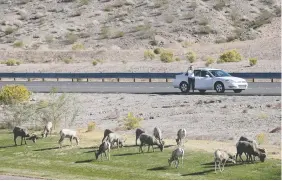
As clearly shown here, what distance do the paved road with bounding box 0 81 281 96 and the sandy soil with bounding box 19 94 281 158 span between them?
2396 millimetres

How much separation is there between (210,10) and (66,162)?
6570 cm

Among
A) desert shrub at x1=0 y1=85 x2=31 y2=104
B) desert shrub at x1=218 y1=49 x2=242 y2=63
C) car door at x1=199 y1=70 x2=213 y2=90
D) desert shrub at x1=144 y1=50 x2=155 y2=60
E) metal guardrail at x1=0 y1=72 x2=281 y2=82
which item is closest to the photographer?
desert shrub at x1=0 y1=85 x2=31 y2=104

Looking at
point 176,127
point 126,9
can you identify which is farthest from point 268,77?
point 126,9

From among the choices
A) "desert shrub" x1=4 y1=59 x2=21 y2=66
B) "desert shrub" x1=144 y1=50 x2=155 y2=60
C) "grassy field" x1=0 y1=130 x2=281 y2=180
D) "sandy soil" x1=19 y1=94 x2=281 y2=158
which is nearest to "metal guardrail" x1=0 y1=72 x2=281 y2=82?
"sandy soil" x1=19 y1=94 x2=281 y2=158

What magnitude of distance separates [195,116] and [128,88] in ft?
46.8

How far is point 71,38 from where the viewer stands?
8538cm

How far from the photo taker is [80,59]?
75.8 m

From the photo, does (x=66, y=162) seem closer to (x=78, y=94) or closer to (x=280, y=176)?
(x=280, y=176)

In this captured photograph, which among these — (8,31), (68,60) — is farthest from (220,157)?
(8,31)

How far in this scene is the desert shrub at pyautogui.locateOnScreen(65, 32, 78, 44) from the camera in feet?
278

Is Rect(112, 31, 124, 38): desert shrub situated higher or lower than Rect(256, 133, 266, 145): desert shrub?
higher

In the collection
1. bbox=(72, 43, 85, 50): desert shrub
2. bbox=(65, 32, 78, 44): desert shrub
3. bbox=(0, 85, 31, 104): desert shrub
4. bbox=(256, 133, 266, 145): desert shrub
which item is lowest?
bbox=(256, 133, 266, 145): desert shrub

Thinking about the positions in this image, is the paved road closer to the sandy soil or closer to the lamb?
the sandy soil

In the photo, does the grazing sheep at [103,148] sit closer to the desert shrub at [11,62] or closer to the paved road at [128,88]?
the paved road at [128,88]
